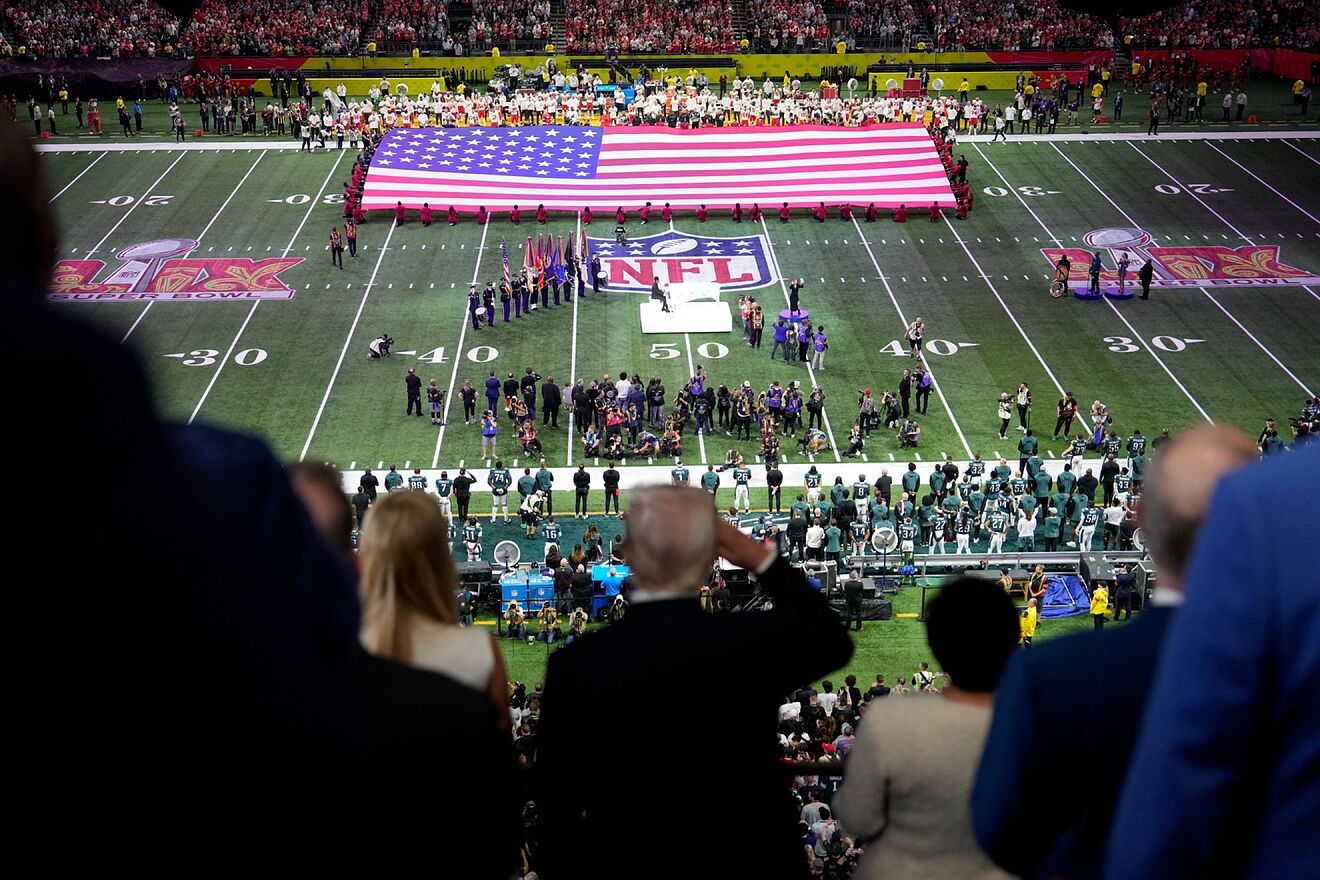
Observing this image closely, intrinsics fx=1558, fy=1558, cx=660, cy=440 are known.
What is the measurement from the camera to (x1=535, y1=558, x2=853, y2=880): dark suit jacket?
3.50 m

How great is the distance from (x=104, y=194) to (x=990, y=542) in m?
A: 29.9

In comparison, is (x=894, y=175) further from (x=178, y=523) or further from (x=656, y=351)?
(x=178, y=523)

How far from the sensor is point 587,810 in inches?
141

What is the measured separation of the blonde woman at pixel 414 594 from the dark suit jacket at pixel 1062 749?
1152mm

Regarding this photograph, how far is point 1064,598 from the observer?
22.4m

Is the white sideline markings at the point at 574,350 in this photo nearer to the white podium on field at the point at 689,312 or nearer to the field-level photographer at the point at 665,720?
the white podium on field at the point at 689,312

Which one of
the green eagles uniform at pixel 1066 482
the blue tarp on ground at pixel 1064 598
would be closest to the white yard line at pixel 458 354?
the green eagles uniform at pixel 1066 482

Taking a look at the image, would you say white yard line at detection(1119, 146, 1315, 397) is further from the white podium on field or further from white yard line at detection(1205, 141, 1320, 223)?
the white podium on field

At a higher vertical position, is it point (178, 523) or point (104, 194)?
point (178, 523)

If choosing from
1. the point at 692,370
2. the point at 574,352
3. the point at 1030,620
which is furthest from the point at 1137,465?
the point at 574,352

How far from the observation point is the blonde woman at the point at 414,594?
3369 mm

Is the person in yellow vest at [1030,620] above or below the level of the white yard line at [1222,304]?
above

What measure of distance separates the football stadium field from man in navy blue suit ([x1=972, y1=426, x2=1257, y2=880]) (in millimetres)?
26288

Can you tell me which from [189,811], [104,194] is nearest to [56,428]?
[189,811]
